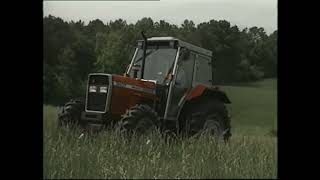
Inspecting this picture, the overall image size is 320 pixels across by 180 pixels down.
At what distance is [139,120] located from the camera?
7.03 meters

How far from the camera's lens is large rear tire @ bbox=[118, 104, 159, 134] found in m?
6.93

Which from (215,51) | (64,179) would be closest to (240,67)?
(215,51)

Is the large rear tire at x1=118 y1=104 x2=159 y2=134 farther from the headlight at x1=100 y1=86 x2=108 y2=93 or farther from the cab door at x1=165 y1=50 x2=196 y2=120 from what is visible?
the headlight at x1=100 y1=86 x2=108 y2=93

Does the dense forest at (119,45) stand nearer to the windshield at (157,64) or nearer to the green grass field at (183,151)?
the green grass field at (183,151)

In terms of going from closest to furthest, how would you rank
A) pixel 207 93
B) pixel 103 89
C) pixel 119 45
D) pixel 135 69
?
pixel 119 45, pixel 207 93, pixel 135 69, pixel 103 89

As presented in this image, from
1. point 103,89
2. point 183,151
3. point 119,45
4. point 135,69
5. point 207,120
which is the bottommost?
point 183,151

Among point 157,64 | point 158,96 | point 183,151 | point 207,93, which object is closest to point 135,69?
point 157,64

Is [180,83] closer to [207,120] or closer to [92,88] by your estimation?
[207,120]

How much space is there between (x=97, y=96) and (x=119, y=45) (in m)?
1.35

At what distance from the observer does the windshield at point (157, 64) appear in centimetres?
743

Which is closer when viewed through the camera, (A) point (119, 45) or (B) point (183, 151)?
(B) point (183, 151)

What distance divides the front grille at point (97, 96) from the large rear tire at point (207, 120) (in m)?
1.25

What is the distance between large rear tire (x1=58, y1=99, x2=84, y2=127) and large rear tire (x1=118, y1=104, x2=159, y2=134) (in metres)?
0.63
